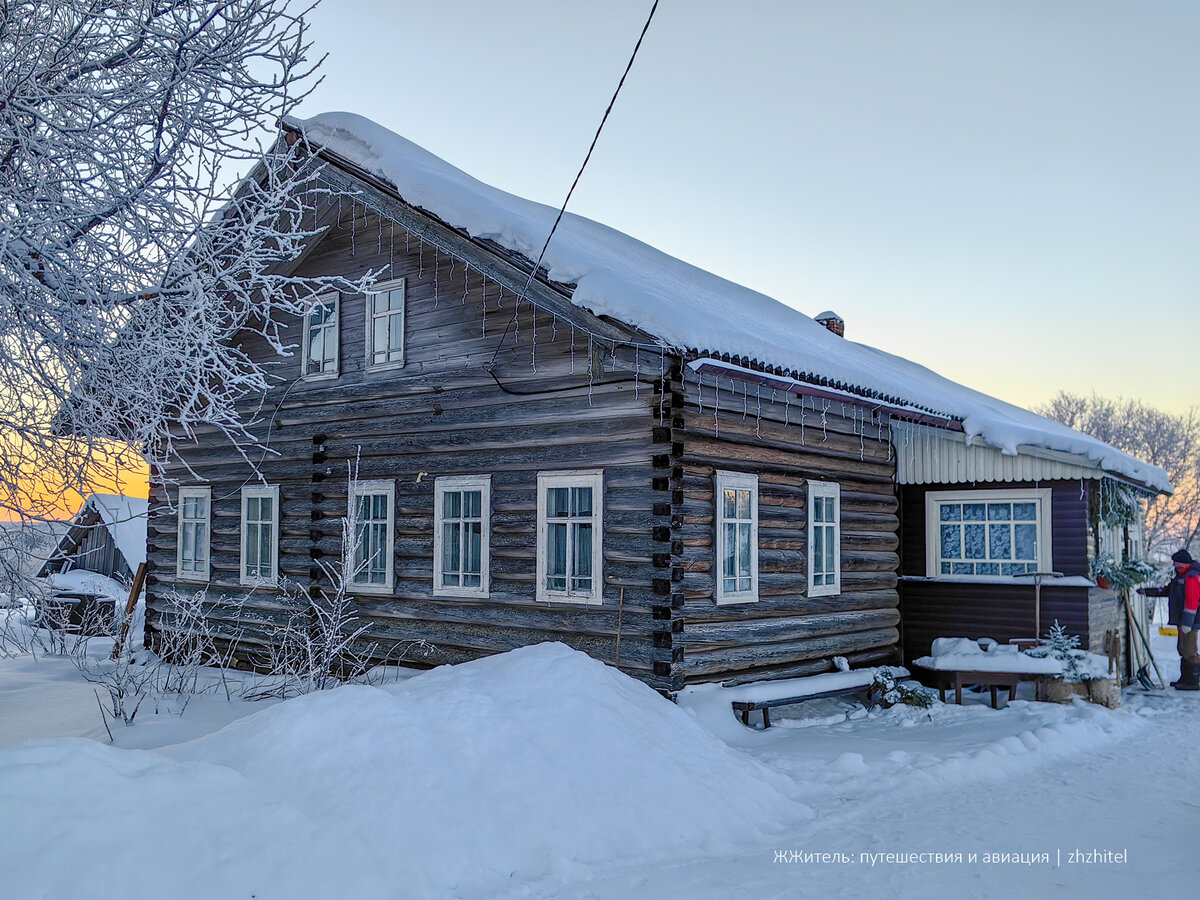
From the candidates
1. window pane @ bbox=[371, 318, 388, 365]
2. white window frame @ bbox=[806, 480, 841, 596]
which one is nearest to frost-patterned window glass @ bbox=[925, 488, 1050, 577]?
white window frame @ bbox=[806, 480, 841, 596]

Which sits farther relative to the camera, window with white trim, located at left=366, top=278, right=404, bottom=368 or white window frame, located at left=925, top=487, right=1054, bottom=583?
white window frame, located at left=925, top=487, right=1054, bottom=583

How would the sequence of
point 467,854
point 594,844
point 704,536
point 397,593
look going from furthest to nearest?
1. point 397,593
2. point 704,536
3. point 594,844
4. point 467,854

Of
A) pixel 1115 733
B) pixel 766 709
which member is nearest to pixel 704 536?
pixel 766 709

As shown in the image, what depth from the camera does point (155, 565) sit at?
15.8 meters

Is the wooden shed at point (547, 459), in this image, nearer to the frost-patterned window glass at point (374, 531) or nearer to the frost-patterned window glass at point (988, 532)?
the frost-patterned window glass at point (374, 531)

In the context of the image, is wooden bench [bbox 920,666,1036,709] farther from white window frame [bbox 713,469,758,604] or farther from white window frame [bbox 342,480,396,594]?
white window frame [bbox 342,480,396,594]

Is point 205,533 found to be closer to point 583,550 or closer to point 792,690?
point 583,550

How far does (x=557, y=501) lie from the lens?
1049cm

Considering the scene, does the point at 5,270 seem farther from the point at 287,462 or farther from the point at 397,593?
the point at 287,462

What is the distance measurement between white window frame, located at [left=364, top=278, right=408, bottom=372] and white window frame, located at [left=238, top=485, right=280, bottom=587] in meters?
2.59

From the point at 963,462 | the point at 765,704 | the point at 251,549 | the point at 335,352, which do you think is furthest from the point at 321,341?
the point at 963,462

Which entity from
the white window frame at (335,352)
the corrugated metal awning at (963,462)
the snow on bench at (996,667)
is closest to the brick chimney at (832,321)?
the corrugated metal awning at (963,462)

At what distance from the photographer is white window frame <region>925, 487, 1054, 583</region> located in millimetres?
13000

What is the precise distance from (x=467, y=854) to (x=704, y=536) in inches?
198
